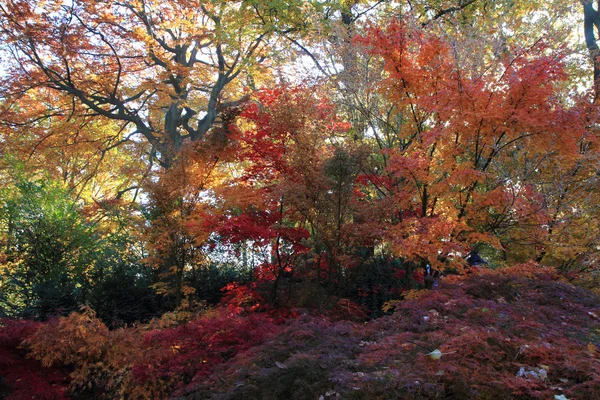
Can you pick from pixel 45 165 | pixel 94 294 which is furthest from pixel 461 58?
pixel 45 165

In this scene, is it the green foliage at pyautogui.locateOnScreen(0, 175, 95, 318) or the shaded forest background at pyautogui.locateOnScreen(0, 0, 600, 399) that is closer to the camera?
the shaded forest background at pyautogui.locateOnScreen(0, 0, 600, 399)

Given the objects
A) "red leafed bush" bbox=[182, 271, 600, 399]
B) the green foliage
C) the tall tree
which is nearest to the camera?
"red leafed bush" bbox=[182, 271, 600, 399]

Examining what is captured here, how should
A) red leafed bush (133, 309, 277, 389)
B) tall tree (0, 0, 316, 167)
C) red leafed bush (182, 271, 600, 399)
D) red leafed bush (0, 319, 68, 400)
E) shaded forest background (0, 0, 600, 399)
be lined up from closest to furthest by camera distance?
red leafed bush (182, 271, 600, 399)
shaded forest background (0, 0, 600, 399)
red leafed bush (133, 309, 277, 389)
red leafed bush (0, 319, 68, 400)
tall tree (0, 0, 316, 167)

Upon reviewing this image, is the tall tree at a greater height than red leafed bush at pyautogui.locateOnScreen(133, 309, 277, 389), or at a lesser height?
greater

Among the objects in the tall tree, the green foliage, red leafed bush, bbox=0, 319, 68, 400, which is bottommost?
red leafed bush, bbox=0, 319, 68, 400

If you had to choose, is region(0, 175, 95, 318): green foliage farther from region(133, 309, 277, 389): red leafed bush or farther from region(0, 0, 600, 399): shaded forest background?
region(133, 309, 277, 389): red leafed bush

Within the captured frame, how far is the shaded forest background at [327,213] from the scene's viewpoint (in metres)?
3.58

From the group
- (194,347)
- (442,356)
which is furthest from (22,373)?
(442,356)

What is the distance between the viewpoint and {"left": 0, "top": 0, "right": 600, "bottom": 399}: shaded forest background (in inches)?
141

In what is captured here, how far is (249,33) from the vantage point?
1063 centimetres

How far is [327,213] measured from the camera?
20.5 ft

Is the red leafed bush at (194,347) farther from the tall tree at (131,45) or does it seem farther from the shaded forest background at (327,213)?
the tall tree at (131,45)

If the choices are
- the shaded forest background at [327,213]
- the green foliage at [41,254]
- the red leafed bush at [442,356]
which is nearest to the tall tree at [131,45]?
the shaded forest background at [327,213]

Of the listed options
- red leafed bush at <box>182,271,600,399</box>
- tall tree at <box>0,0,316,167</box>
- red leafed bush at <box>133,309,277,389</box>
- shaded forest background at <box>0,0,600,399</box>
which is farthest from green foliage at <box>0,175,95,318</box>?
red leafed bush at <box>182,271,600,399</box>
